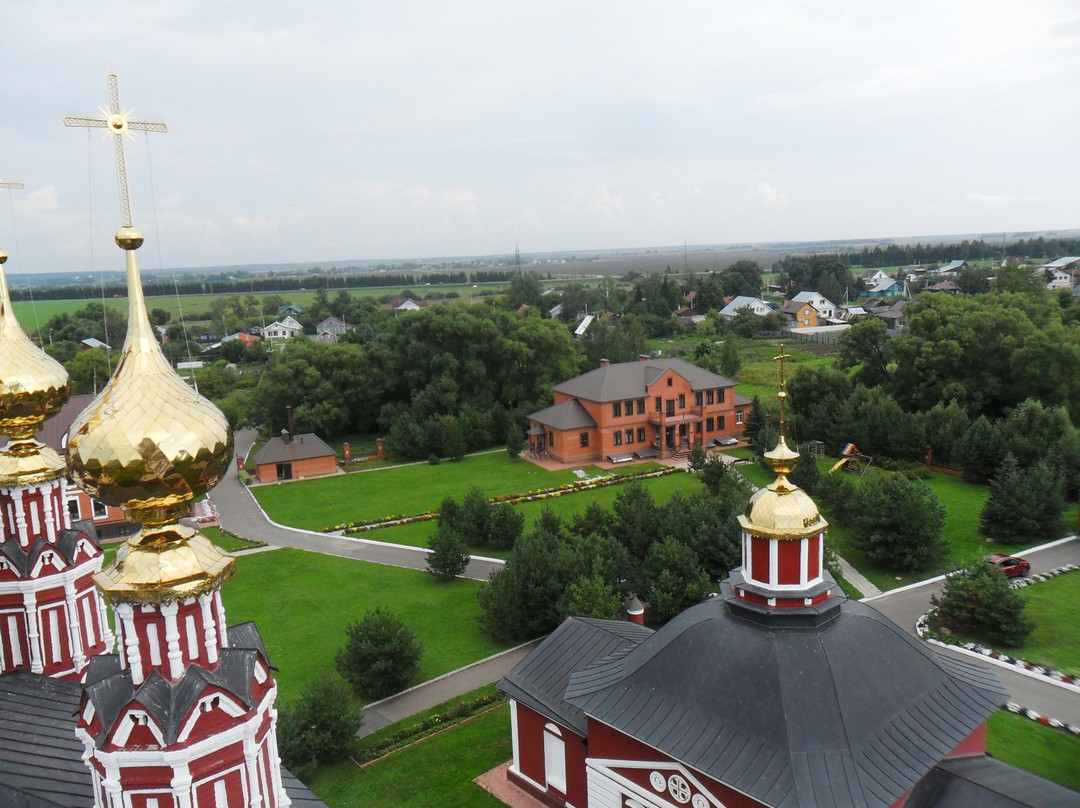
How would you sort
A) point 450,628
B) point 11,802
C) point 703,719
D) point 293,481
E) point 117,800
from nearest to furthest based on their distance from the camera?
point 117,800, point 11,802, point 703,719, point 450,628, point 293,481

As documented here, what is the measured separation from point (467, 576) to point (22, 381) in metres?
15.4

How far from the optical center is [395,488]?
1367 inches

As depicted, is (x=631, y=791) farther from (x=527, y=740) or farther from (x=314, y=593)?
(x=314, y=593)

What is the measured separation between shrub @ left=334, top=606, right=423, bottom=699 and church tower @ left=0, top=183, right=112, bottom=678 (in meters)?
6.17

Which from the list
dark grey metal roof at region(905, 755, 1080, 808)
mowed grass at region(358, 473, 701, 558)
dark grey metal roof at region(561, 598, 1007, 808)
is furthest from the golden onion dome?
mowed grass at region(358, 473, 701, 558)

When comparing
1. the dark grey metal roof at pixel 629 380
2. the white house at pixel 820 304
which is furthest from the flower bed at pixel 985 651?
the white house at pixel 820 304

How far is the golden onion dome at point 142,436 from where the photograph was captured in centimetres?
606

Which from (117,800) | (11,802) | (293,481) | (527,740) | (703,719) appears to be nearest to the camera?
(117,800)

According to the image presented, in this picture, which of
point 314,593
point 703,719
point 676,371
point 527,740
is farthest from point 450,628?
point 676,371

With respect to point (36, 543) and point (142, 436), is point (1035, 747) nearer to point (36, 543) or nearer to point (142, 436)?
point (142, 436)

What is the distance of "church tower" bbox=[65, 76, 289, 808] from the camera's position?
612 cm

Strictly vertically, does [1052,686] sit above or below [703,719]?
below

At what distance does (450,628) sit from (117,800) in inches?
562

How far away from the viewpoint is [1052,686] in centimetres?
1627
